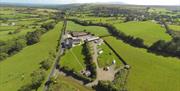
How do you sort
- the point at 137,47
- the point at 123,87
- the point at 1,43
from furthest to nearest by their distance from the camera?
the point at 1,43 → the point at 137,47 → the point at 123,87

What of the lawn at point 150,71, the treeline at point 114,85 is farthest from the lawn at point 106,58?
the treeline at point 114,85

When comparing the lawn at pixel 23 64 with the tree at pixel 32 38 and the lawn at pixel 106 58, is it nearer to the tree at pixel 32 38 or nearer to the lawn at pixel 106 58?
the tree at pixel 32 38

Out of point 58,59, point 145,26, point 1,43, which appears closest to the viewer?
point 58,59

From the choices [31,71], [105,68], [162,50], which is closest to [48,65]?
[31,71]

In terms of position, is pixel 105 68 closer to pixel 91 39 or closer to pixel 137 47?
pixel 137 47

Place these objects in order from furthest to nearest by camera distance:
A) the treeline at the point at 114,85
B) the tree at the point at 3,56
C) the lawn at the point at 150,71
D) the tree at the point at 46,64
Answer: the tree at the point at 3,56 < the tree at the point at 46,64 < the lawn at the point at 150,71 < the treeline at the point at 114,85

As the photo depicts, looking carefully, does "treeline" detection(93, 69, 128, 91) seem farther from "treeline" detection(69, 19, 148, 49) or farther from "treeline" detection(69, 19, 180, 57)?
"treeline" detection(69, 19, 148, 49)
